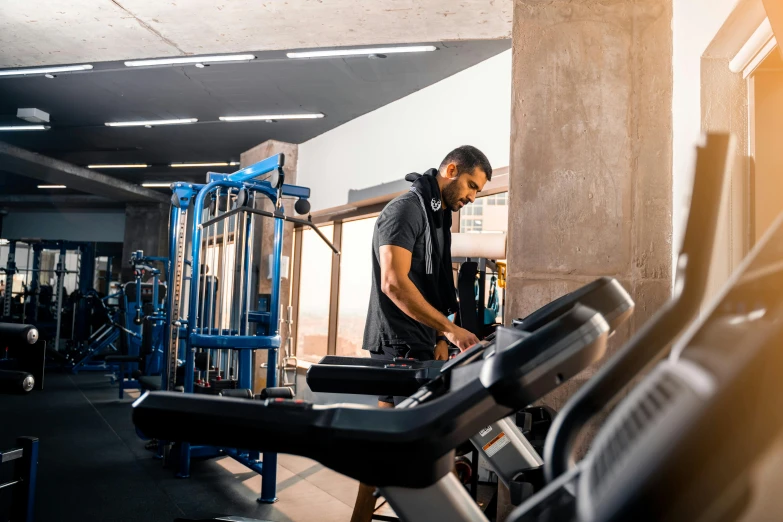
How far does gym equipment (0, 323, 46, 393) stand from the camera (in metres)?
1.56

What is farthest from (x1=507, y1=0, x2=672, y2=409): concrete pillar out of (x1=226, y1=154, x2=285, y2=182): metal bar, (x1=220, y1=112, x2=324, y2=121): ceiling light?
(x1=220, y1=112, x2=324, y2=121): ceiling light

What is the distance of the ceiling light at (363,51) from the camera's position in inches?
177

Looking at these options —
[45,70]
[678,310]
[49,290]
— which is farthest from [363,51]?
[49,290]

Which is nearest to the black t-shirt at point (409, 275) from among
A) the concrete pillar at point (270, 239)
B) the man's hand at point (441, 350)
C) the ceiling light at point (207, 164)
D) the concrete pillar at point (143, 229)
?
the man's hand at point (441, 350)

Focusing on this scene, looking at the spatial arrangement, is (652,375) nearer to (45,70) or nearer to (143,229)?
(45,70)

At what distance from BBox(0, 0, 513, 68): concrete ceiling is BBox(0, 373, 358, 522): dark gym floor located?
9.60ft

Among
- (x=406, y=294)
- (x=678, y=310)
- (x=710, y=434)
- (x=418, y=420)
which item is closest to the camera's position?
(x=710, y=434)

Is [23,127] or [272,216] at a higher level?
[23,127]

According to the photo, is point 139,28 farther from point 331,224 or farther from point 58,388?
point 58,388

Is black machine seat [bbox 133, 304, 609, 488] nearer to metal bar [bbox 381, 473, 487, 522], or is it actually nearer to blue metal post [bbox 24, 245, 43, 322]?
metal bar [bbox 381, 473, 487, 522]

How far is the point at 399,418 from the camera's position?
66 centimetres

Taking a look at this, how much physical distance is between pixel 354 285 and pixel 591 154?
13.4 ft

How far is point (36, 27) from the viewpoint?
425 cm

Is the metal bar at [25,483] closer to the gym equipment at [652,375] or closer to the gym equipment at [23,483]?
the gym equipment at [23,483]
